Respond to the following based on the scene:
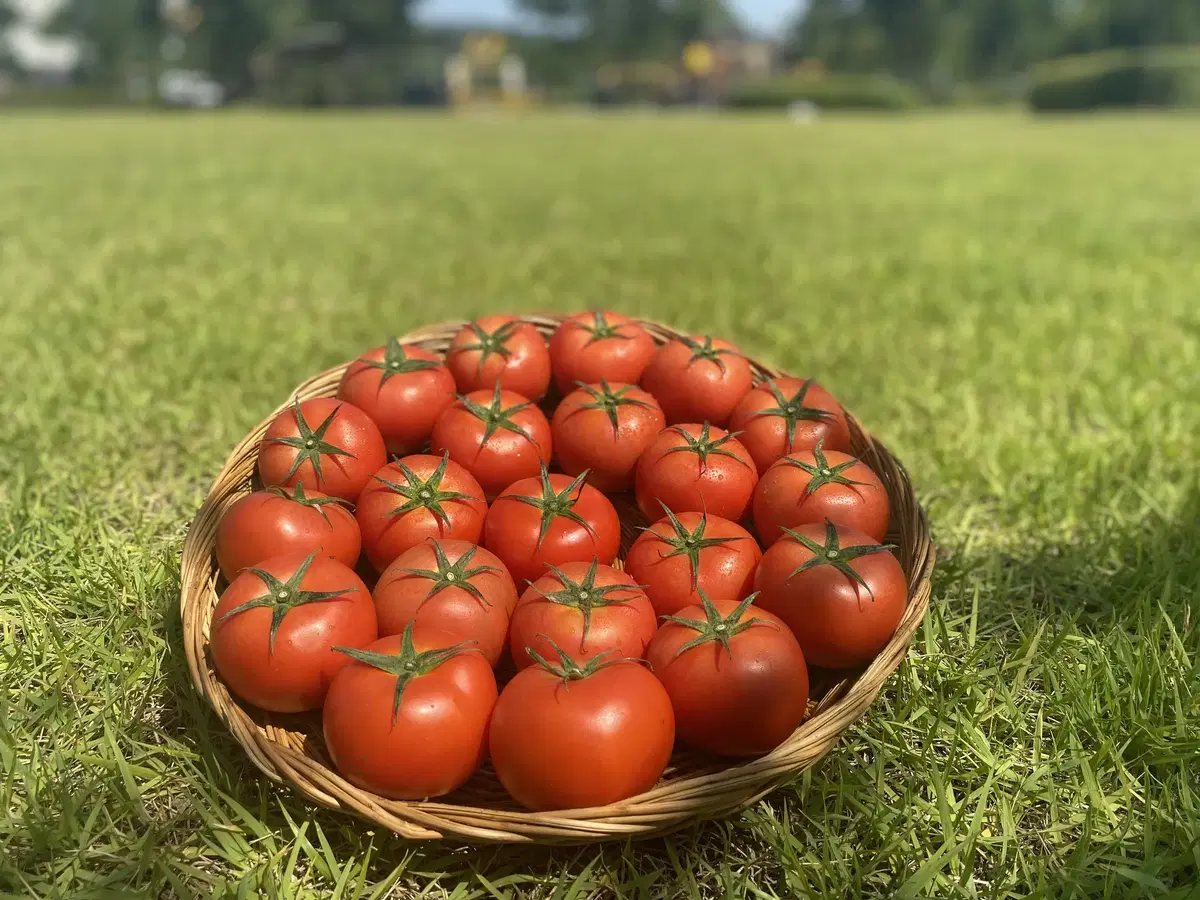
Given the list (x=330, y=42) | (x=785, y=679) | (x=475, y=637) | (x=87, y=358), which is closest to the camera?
(x=785, y=679)

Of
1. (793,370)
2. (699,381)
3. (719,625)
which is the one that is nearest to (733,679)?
(719,625)

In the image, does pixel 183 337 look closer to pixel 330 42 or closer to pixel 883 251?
pixel 883 251

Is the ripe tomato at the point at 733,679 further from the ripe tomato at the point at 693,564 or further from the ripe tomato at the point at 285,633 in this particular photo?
the ripe tomato at the point at 285,633

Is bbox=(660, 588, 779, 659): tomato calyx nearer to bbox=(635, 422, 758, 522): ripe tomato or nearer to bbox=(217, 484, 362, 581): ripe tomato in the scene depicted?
bbox=(635, 422, 758, 522): ripe tomato

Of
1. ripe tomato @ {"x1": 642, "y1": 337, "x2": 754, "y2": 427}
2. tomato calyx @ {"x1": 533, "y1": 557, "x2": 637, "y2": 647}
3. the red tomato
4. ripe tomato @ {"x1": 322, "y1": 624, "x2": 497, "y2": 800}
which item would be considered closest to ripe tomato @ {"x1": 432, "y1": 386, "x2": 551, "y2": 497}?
the red tomato

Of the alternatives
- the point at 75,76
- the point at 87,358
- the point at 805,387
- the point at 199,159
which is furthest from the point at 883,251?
the point at 75,76

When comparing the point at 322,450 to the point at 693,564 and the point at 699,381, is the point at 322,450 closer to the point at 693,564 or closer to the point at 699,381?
the point at 693,564

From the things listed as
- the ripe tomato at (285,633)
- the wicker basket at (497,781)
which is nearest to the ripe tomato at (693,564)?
the wicker basket at (497,781)
